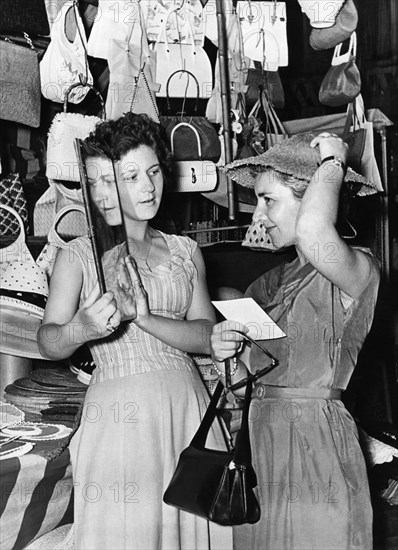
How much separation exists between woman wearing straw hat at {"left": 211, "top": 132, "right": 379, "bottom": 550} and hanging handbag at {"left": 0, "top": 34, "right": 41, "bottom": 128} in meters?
1.36

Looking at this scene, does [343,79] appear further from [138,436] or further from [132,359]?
[138,436]

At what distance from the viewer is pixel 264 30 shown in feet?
12.3

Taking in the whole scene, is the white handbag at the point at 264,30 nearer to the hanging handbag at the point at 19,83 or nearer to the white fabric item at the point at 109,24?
the white fabric item at the point at 109,24

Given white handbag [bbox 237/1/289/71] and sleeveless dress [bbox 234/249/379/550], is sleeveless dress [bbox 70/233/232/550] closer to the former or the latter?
sleeveless dress [bbox 234/249/379/550]

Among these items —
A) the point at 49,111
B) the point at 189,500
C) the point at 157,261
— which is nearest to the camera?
the point at 189,500

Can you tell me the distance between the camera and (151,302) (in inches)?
86.7

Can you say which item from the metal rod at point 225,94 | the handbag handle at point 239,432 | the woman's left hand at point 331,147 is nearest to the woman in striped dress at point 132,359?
the handbag handle at point 239,432

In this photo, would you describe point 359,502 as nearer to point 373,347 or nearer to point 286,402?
point 286,402

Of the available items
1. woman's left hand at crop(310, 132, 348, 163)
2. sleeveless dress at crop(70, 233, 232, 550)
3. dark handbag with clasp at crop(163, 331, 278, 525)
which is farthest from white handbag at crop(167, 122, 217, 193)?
dark handbag with clasp at crop(163, 331, 278, 525)

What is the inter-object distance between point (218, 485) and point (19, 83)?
1.92m

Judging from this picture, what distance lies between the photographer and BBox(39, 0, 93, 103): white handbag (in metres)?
3.25

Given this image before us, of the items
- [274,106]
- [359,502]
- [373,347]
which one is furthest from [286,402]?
[373,347]

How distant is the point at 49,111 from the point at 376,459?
2286 millimetres

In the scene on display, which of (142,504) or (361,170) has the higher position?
(361,170)
